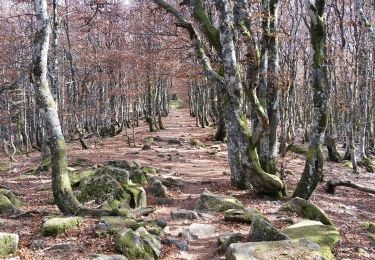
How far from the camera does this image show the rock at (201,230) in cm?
761

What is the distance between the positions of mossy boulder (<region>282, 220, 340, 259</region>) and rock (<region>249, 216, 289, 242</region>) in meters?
0.45

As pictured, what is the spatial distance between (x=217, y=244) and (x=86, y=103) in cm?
2589

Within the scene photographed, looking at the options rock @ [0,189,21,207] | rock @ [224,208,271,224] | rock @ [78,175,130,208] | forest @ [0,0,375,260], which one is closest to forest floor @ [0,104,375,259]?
forest @ [0,0,375,260]

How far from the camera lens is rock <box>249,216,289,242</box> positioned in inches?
247

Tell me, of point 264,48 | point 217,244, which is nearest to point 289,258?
point 217,244

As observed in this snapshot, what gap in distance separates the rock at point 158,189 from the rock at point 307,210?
138 inches

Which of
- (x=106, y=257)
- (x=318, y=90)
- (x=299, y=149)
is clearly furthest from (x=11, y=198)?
(x=299, y=149)

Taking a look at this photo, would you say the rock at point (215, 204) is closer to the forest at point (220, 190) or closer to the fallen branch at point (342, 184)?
the forest at point (220, 190)

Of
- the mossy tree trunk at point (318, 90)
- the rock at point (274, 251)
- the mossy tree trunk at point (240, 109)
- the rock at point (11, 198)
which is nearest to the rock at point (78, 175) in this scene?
the rock at point (11, 198)

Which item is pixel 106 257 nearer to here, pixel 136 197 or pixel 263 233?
pixel 263 233

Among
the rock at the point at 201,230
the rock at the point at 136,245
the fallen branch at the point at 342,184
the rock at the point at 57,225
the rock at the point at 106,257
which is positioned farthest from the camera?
the fallen branch at the point at 342,184

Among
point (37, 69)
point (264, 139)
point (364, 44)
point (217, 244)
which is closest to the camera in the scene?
point (217, 244)

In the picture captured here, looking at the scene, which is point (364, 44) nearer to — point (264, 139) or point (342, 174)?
point (342, 174)

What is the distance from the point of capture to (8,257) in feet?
18.4
